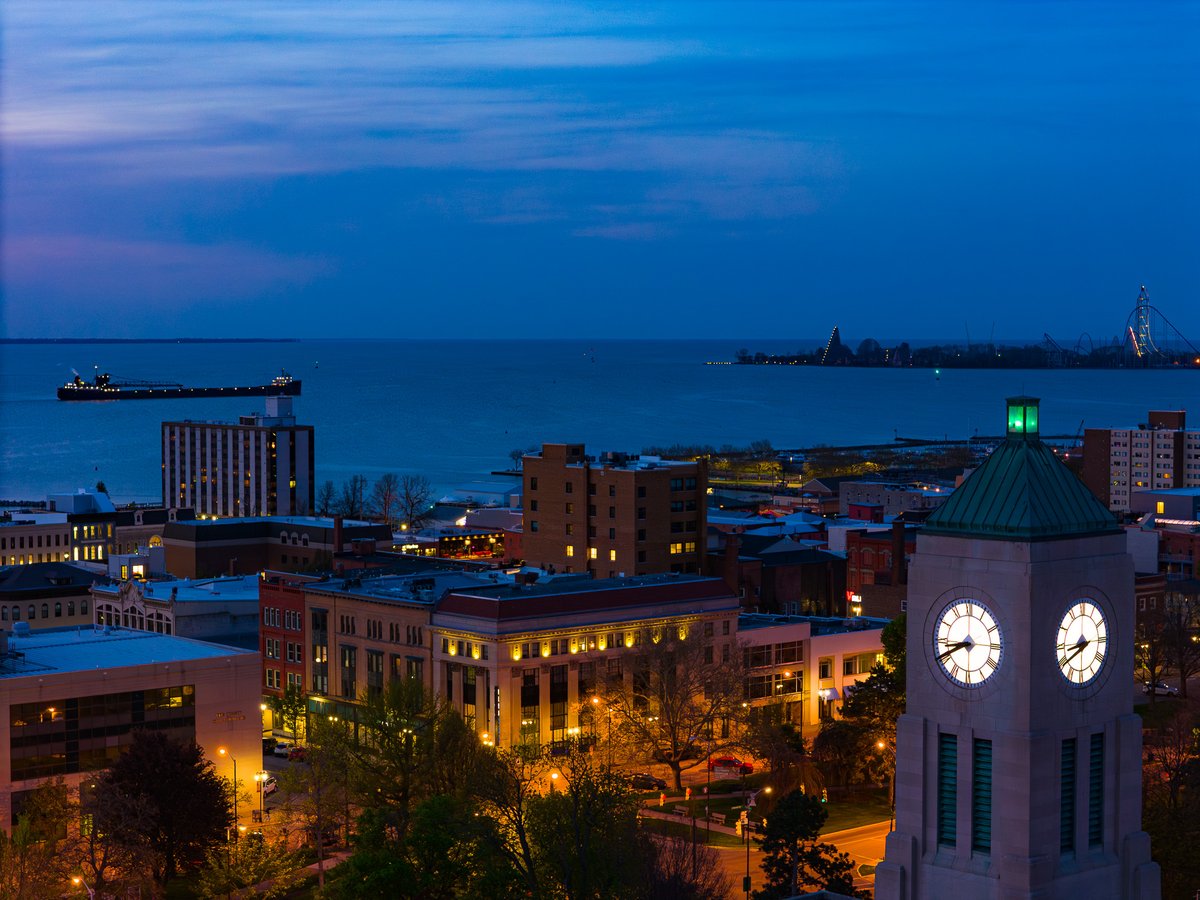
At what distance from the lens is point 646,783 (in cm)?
6438

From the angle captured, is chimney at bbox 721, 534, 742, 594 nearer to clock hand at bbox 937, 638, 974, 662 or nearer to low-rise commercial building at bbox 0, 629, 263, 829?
low-rise commercial building at bbox 0, 629, 263, 829

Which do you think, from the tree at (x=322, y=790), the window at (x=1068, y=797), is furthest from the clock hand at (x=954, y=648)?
the tree at (x=322, y=790)

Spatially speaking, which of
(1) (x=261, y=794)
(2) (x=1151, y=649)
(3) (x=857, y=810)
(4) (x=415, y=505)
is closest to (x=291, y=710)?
(1) (x=261, y=794)

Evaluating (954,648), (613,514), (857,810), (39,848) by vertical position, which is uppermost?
(954,648)

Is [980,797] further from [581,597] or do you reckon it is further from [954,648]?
[581,597]

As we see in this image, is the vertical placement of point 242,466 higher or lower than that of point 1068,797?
higher

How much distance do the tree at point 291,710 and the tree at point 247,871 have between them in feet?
67.8

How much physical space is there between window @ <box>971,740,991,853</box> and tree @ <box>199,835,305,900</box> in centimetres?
2585

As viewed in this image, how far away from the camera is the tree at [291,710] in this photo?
7275 cm

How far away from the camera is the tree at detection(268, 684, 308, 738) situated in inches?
2864

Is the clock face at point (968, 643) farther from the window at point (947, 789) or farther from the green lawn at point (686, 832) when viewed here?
the green lawn at point (686, 832)

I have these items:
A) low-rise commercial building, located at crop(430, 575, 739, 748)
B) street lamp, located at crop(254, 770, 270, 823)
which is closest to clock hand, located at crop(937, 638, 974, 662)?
street lamp, located at crop(254, 770, 270, 823)

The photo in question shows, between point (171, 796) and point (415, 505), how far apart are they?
11938 cm

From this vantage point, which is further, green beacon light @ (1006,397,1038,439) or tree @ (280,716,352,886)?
tree @ (280,716,352,886)
